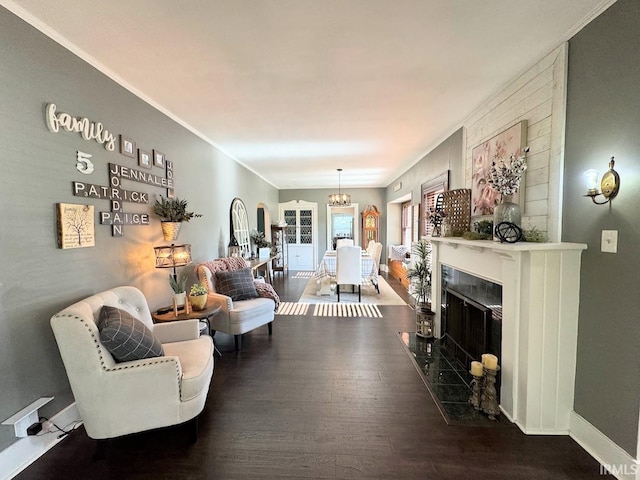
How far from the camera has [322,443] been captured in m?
1.76

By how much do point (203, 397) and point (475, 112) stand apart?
11.9 ft

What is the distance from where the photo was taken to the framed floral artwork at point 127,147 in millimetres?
2418

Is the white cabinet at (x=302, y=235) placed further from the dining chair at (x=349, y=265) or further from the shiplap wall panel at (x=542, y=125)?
the shiplap wall panel at (x=542, y=125)

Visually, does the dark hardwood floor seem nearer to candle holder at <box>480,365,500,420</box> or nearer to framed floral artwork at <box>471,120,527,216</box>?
candle holder at <box>480,365,500,420</box>

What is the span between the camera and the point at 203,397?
6.07ft

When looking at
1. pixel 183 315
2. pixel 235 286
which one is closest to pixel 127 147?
pixel 183 315

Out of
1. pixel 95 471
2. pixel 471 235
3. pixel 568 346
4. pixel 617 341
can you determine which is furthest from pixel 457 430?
pixel 95 471

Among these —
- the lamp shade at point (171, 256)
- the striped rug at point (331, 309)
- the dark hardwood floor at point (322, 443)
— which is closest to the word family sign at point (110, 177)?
the lamp shade at point (171, 256)

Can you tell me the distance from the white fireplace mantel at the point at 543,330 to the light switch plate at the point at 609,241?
4.7 inches

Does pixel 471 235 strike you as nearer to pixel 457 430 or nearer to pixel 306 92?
pixel 457 430

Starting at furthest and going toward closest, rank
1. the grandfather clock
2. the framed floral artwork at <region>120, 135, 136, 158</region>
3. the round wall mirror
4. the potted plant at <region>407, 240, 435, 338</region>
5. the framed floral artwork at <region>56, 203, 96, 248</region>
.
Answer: the grandfather clock
the round wall mirror
the potted plant at <region>407, 240, 435, 338</region>
the framed floral artwork at <region>120, 135, 136, 158</region>
the framed floral artwork at <region>56, 203, 96, 248</region>

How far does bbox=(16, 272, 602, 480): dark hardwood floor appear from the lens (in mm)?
1575

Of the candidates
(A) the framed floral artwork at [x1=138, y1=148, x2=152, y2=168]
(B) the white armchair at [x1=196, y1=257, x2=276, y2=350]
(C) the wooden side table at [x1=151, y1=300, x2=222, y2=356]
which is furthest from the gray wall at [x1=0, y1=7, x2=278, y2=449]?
(B) the white armchair at [x1=196, y1=257, x2=276, y2=350]

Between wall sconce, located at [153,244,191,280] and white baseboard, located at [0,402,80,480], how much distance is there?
126cm
